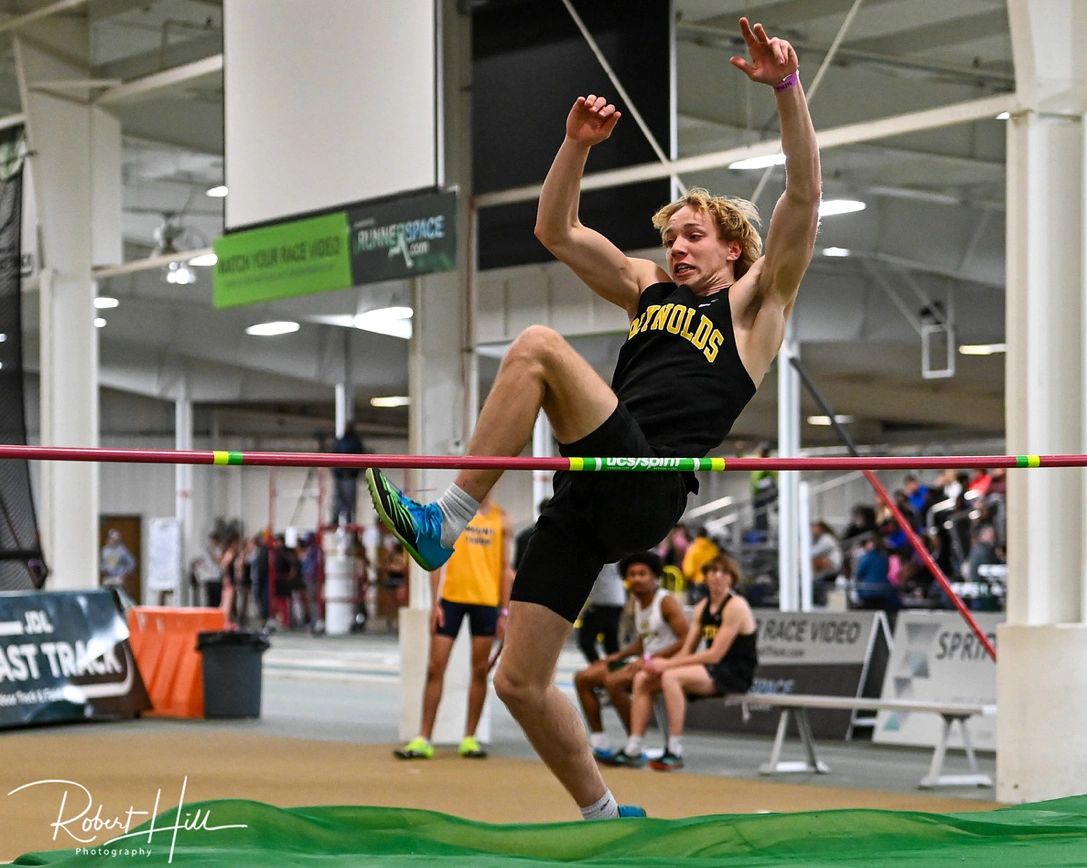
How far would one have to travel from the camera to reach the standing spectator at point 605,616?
10195mm

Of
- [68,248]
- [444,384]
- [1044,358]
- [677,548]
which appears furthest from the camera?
[677,548]

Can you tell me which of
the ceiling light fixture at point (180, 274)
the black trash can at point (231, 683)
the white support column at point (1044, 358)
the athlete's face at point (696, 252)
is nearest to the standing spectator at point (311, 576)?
the ceiling light fixture at point (180, 274)

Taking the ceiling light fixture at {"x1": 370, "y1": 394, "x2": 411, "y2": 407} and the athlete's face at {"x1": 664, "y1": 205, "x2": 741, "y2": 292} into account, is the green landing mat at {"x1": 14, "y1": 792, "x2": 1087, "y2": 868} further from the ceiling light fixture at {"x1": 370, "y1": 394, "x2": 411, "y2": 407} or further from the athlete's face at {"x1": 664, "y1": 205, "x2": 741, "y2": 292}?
the ceiling light fixture at {"x1": 370, "y1": 394, "x2": 411, "y2": 407}

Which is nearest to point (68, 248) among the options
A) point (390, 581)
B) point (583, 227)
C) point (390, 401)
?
point (583, 227)

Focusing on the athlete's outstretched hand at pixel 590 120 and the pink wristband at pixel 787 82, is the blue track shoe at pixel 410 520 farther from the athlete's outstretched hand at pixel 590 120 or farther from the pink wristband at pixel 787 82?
the pink wristband at pixel 787 82

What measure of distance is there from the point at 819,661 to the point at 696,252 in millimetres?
6738

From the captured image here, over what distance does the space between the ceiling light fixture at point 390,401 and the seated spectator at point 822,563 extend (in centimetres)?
1174

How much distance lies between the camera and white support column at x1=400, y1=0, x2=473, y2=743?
10.1m

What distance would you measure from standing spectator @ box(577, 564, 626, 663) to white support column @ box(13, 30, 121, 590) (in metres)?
4.32

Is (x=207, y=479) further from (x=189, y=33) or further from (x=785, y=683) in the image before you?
(x=785, y=683)

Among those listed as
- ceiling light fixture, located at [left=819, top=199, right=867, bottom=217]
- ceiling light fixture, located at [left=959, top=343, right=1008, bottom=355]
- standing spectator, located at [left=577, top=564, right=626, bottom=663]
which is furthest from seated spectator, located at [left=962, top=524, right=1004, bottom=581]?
standing spectator, located at [left=577, top=564, right=626, bottom=663]

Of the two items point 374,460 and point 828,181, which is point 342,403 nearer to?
point 828,181

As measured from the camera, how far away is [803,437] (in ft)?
110

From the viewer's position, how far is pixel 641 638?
370 inches
